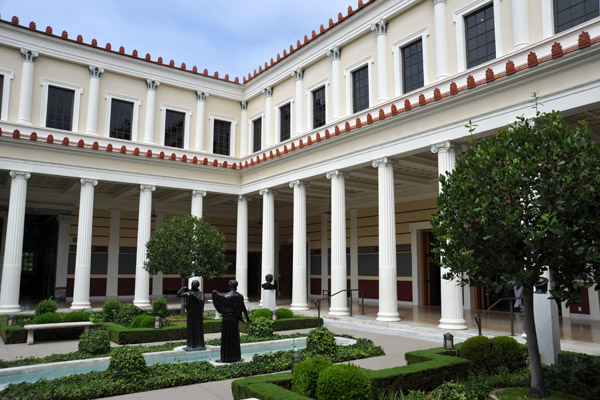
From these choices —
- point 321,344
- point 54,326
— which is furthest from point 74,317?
point 321,344

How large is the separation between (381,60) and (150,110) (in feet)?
36.9

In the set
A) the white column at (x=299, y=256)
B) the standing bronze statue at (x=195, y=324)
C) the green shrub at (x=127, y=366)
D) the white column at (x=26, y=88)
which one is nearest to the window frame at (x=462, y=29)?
the white column at (x=299, y=256)

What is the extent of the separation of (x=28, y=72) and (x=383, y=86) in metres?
14.2

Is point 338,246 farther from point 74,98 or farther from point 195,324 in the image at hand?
point 74,98

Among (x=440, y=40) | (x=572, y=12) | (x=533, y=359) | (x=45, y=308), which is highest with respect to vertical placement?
(x=440, y=40)

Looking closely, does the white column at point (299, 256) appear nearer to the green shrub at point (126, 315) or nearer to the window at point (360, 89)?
the window at point (360, 89)

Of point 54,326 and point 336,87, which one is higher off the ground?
point 336,87

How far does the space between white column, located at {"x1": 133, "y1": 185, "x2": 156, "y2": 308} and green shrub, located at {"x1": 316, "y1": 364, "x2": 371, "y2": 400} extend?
14213mm

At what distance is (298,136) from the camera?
19.2 m

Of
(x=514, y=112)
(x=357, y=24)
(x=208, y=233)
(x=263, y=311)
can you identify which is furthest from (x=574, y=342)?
(x=357, y=24)

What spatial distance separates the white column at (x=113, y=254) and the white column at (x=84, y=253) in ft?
18.7

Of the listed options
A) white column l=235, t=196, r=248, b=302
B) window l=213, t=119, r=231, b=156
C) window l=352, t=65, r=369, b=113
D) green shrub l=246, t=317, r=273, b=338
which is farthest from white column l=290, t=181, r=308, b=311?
window l=213, t=119, r=231, b=156

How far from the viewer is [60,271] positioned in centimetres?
2202

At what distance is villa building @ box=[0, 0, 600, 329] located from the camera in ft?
38.8
